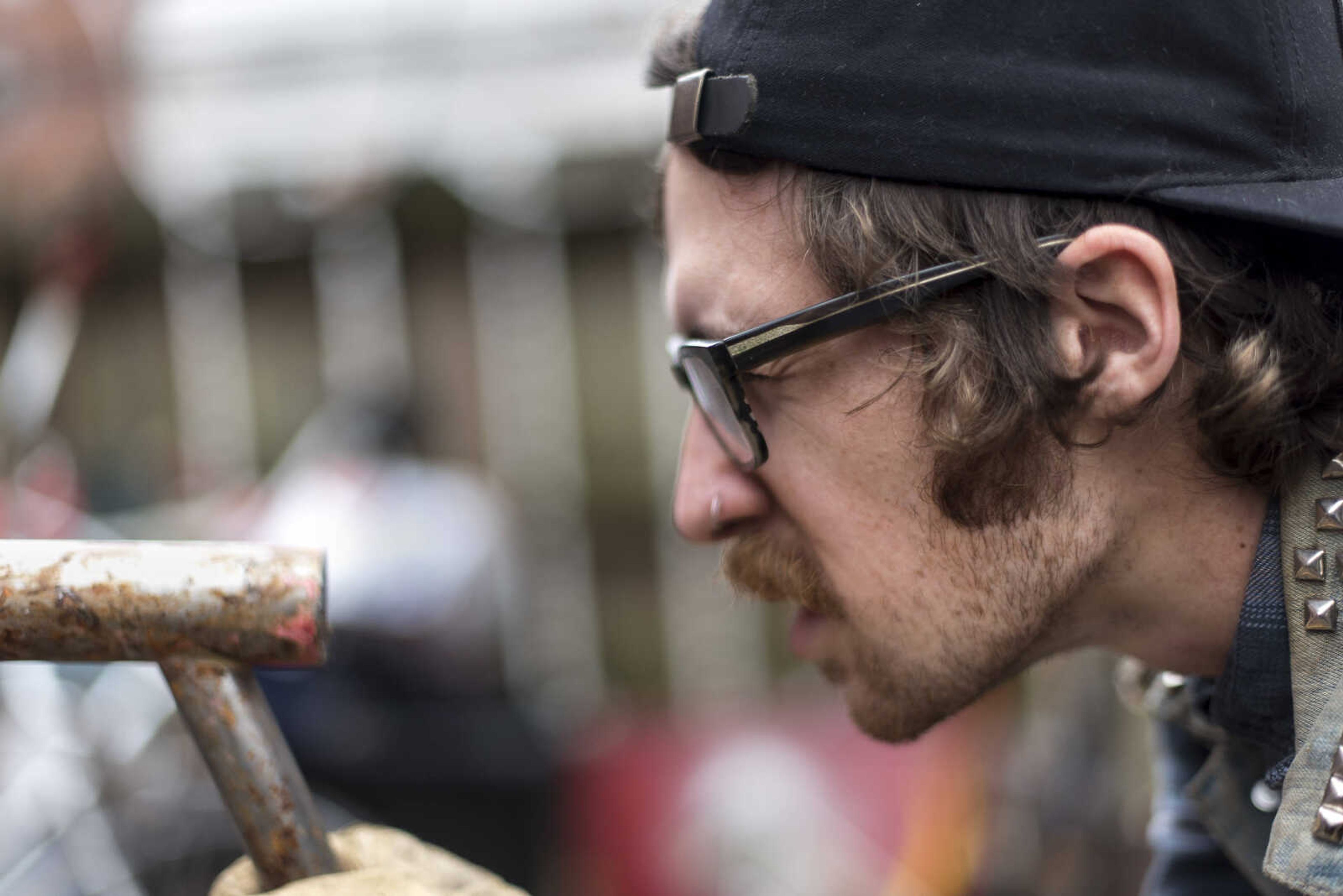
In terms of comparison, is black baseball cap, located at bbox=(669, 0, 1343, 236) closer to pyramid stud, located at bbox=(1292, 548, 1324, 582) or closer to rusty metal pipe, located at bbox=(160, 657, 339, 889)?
pyramid stud, located at bbox=(1292, 548, 1324, 582)

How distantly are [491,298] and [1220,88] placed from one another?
4785mm

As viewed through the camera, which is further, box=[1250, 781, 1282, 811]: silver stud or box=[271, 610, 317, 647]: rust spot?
box=[1250, 781, 1282, 811]: silver stud

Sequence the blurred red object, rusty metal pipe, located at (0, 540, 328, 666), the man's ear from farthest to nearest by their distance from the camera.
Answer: the blurred red object, the man's ear, rusty metal pipe, located at (0, 540, 328, 666)

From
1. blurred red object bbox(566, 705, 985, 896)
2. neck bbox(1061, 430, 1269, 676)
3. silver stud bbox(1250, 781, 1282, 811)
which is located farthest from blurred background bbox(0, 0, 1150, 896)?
neck bbox(1061, 430, 1269, 676)

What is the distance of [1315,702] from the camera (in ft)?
3.92

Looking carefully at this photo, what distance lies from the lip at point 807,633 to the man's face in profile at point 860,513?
38mm

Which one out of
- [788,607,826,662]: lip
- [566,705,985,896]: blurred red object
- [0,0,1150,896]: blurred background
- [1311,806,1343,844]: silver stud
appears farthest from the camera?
[566,705,985,896]: blurred red object

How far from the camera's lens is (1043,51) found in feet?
4.03

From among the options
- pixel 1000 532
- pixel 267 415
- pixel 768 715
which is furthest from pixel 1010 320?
pixel 267 415

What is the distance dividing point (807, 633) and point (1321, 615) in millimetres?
681

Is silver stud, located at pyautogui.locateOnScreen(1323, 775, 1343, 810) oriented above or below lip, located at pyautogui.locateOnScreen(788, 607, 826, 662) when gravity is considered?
above

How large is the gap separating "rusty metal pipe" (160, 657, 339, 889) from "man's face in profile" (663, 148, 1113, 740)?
744mm

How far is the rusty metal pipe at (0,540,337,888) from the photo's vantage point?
912 millimetres

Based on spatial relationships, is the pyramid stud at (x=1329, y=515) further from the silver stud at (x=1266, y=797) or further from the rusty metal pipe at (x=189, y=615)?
the rusty metal pipe at (x=189, y=615)
